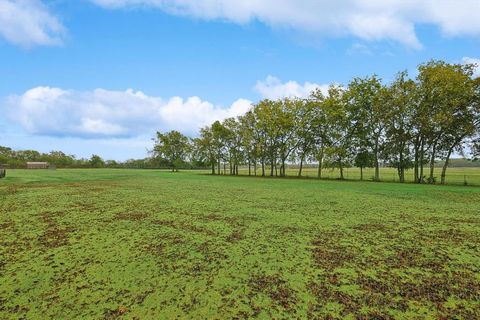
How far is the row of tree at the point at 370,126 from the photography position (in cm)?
2214

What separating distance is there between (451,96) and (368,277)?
24974mm

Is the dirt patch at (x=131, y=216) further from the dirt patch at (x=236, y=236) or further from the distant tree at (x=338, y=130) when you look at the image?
the distant tree at (x=338, y=130)

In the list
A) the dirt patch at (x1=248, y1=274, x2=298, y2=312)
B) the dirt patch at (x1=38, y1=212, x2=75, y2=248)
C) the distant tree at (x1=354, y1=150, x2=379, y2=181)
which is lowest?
the dirt patch at (x1=248, y1=274, x2=298, y2=312)

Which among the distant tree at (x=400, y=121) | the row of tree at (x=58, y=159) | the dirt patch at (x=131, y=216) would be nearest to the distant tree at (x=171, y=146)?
the row of tree at (x=58, y=159)

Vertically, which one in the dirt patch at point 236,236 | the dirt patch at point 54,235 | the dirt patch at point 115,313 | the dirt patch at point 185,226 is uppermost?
the dirt patch at point 54,235

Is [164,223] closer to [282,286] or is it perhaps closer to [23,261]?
[23,261]

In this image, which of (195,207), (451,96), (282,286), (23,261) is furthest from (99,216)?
(451,96)

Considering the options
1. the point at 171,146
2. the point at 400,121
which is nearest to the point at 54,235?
the point at 400,121

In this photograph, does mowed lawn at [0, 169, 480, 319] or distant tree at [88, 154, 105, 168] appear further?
distant tree at [88, 154, 105, 168]

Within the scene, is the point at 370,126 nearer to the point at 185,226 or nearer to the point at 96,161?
the point at 185,226

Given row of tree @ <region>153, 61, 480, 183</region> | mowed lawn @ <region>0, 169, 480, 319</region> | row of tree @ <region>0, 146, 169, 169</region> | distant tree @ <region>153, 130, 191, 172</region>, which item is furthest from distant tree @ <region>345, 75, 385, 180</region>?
row of tree @ <region>0, 146, 169, 169</region>

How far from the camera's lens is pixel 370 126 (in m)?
27.8

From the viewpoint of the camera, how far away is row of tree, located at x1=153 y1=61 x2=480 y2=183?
22141 millimetres

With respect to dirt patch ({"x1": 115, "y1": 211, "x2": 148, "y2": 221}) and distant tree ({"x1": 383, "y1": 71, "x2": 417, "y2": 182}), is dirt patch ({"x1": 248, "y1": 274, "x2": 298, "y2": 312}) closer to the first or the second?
dirt patch ({"x1": 115, "y1": 211, "x2": 148, "y2": 221})
